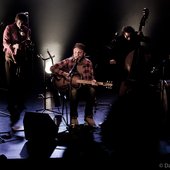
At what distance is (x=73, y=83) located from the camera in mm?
6652

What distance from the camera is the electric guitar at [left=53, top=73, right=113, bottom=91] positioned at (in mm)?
6395

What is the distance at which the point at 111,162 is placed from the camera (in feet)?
14.9

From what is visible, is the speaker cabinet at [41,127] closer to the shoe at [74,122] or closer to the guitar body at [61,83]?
the shoe at [74,122]

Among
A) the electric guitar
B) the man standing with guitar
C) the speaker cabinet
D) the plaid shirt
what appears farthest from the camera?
the plaid shirt

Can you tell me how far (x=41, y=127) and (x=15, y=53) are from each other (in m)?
2.29

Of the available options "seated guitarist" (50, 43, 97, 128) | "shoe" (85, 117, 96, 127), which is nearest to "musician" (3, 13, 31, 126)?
"seated guitarist" (50, 43, 97, 128)

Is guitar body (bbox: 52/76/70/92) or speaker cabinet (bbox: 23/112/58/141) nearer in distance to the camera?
speaker cabinet (bbox: 23/112/58/141)

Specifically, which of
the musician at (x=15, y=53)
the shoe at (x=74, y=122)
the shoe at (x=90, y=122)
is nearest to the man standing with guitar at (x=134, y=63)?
the shoe at (x=90, y=122)

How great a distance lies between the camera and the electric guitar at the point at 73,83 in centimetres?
639

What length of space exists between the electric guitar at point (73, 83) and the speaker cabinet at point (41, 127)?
3.72ft

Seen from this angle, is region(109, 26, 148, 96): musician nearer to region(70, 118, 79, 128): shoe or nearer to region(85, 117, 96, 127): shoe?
region(85, 117, 96, 127): shoe

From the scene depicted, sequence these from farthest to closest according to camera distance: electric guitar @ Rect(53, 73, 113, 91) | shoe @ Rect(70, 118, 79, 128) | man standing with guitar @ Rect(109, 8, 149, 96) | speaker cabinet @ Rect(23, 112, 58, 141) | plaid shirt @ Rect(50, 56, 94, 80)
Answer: plaid shirt @ Rect(50, 56, 94, 80) → shoe @ Rect(70, 118, 79, 128) → electric guitar @ Rect(53, 73, 113, 91) → man standing with guitar @ Rect(109, 8, 149, 96) → speaker cabinet @ Rect(23, 112, 58, 141)

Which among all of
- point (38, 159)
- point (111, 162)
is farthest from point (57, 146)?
point (111, 162)

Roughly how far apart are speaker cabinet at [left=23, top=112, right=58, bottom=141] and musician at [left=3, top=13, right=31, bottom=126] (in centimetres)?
148
